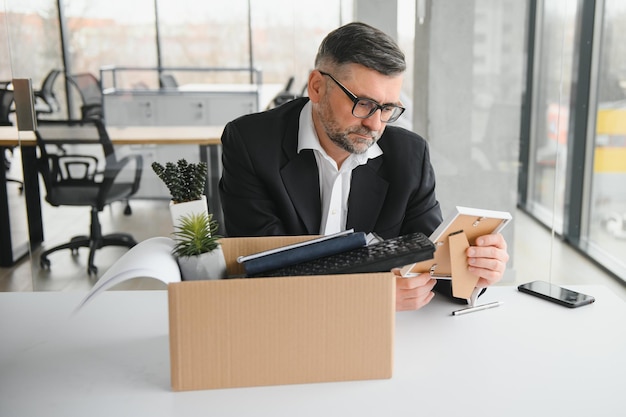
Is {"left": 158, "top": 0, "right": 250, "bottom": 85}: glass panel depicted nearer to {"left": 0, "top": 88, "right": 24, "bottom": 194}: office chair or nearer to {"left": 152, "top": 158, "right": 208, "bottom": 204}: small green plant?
{"left": 0, "top": 88, "right": 24, "bottom": 194}: office chair

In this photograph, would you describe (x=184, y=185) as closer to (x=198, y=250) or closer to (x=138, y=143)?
(x=198, y=250)

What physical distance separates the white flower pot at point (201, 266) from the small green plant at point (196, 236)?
0.03ft

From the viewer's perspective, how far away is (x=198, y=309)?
0.99 m

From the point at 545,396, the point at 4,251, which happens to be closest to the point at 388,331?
the point at 545,396

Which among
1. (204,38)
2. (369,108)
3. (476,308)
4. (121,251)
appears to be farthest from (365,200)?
(121,251)

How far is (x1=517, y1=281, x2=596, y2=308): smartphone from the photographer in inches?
54.7

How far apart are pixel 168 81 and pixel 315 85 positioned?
2090 mm

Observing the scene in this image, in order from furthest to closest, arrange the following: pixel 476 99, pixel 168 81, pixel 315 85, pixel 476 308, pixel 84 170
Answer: pixel 84 170
pixel 168 81
pixel 476 99
pixel 315 85
pixel 476 308

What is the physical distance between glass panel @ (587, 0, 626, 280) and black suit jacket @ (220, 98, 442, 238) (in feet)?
7.99

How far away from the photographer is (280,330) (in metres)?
1.02

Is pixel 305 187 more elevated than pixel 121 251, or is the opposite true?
pixel 305 187

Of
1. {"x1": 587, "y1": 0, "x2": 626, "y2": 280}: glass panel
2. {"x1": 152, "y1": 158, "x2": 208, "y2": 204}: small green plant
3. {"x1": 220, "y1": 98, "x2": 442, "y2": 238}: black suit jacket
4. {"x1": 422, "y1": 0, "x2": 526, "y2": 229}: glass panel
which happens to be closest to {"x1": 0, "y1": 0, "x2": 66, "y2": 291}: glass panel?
{"x1": 422, "y1": 0, "x2": 526, "y2": 229}: glass panel

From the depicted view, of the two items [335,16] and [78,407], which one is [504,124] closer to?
[335,16]

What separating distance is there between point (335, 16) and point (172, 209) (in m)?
2.56
